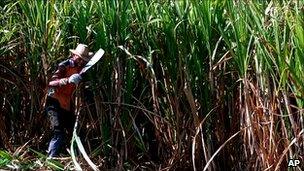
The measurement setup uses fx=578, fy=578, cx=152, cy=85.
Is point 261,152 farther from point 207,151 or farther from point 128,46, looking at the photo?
point 128,46

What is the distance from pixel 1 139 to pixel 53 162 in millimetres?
678

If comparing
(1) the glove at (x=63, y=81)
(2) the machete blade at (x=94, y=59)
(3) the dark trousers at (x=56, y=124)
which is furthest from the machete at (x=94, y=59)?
(3) the dark trousers at (x=56, y=124)

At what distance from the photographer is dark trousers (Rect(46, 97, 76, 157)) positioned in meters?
4.24

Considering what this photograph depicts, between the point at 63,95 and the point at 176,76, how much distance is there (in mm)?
1065

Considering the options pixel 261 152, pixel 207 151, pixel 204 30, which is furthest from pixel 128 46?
pixel 261 152

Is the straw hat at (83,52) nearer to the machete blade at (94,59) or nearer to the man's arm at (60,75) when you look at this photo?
the machete blade at (94,59)

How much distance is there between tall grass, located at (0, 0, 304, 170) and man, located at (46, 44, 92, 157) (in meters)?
0.12

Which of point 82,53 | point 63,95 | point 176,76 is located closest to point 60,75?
point 63,95

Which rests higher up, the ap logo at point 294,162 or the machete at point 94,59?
the machete at point 94,59

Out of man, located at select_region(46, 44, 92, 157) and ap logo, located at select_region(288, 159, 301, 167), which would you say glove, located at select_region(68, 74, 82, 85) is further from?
ap logo, located at select_region(288, 159, 301, 167)

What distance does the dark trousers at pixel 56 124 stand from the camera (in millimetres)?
4242

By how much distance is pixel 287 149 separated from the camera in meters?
3.08

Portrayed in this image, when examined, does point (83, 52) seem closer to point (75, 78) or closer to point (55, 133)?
point (75, 78)

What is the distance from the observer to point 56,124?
14.1ft
